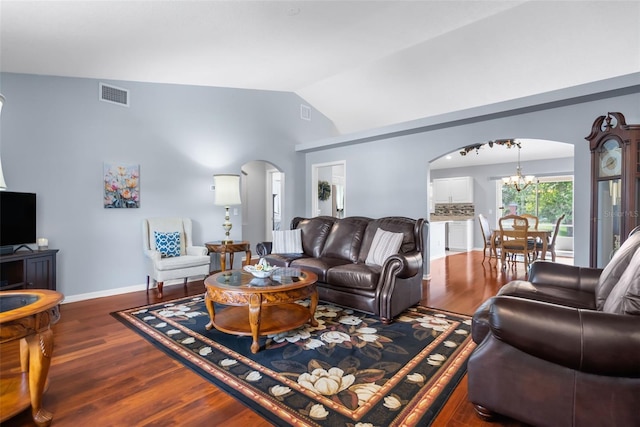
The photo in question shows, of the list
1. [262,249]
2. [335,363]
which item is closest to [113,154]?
[262,249]

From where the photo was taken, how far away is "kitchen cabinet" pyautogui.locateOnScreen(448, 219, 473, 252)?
A: 8.39m

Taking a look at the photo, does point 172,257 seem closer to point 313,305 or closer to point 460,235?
point 313,305

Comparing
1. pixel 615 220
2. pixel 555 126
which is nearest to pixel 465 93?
pixel 555 126

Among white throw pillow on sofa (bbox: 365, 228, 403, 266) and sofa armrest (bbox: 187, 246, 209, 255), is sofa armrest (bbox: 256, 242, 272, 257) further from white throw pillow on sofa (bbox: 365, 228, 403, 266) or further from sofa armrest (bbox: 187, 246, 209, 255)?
white throw pillow on sofa (bbox: 365, 228, 403, 266)

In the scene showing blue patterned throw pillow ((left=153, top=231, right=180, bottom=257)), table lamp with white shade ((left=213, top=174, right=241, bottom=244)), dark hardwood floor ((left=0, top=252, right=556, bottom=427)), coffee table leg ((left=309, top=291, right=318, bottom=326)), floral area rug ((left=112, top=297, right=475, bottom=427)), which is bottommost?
dark hardwood floor ((left=0, top=252, right=556, bottom=427))

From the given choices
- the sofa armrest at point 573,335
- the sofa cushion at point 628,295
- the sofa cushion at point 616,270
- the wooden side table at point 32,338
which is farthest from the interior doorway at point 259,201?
the sofa cushion at point 628,295

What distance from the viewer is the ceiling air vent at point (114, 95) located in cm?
407

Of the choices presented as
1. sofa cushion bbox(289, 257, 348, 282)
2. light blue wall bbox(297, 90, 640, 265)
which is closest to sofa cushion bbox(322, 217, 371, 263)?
sofa cushion bbox(289, 257, 348, 282)

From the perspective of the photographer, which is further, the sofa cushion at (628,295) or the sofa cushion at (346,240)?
the sofa cushion at (346,240)

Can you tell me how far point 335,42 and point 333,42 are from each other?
3 cm

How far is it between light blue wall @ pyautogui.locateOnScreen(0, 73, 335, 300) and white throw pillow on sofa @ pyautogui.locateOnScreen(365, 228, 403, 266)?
280 centimetres

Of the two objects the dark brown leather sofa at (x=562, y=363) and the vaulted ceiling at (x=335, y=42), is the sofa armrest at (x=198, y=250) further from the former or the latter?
the dark brown leather sofa at (x=562, y=363)

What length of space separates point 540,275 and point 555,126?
213 centimetres

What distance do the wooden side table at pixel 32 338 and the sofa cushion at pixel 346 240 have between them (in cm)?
289
